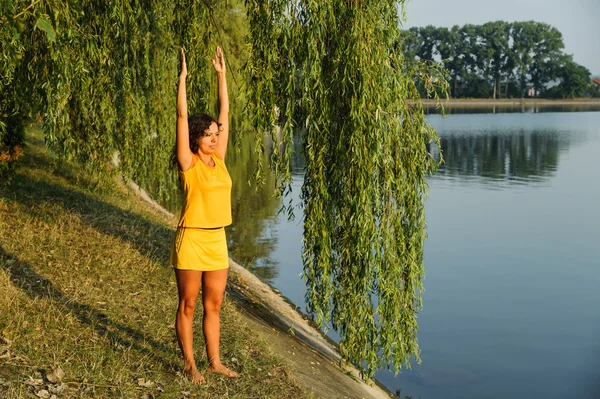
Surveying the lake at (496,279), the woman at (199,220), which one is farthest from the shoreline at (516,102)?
the woman at (199,220)

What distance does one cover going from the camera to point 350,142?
300 inches

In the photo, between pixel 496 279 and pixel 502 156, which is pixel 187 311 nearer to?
pixel 496 279

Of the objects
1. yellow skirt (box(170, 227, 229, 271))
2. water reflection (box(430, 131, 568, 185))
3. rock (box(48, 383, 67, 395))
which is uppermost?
yellow skirt (box(170, 227, 229, 271))

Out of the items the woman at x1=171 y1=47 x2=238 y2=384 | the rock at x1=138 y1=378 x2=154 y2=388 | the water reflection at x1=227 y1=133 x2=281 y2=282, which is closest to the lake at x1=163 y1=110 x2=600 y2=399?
the water reflection at x1=227 y1=133 x2=281 y2=282

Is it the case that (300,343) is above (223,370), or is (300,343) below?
below

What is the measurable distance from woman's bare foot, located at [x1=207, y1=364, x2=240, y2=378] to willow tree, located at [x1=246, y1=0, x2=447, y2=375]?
2085mm

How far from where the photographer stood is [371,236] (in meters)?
8.00

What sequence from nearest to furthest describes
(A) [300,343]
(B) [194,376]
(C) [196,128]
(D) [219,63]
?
1. (C) [196,128]
2. (B) [194,376]
3. (D) [219,63]
4. (A) [300,343]

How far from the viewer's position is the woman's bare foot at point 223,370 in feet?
20.6

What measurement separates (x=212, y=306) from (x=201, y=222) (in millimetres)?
713

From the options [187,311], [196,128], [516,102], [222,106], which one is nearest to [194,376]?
[187,311]

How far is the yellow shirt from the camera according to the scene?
18.4 feet

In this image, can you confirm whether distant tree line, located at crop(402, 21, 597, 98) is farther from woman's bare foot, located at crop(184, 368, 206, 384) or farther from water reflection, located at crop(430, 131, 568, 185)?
woman's bare foot, located at crop(184, 368, 206, 384)

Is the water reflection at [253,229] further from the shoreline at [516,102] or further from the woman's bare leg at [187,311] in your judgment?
the shoreline at [516,102]
